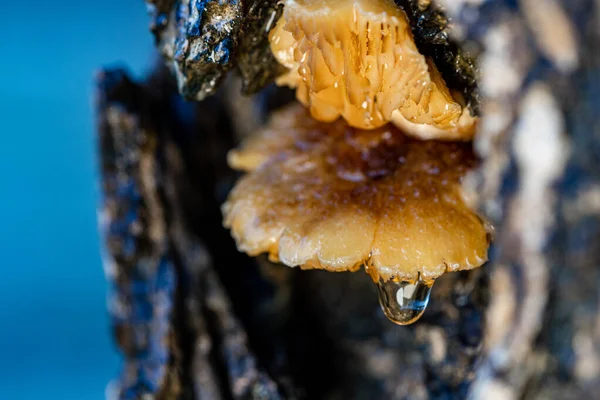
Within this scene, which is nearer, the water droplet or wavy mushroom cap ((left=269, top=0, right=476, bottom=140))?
wavy mushroom cap ((left=269, top=0, right=476, bottom=140))

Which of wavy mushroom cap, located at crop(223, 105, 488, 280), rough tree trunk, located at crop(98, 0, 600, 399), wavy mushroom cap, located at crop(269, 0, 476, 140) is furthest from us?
wavy mushroom cap, located at crop(223, 105, 488, 280)

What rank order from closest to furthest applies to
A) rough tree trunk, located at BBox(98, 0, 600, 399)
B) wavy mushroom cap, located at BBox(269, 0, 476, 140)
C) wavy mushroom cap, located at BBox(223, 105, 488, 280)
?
rough tree trunk, located at BBox(98, 0, 600, 399) < wavy mushroom cap, located at BBox(269, 0, 476, 140) < wavy mushroom cap, located at BBox(223, 105, 488, 280)

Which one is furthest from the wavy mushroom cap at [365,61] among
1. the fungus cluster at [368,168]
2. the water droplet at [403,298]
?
the water droplet at [403,298]

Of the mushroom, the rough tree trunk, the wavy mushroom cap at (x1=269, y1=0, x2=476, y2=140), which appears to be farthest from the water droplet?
the wavy mushroom cap at (x1=269, y1=0, x2=476, y2=140)

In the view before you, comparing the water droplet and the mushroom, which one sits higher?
the mushroom

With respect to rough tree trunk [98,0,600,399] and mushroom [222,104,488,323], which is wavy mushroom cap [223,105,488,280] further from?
rough tree trunk [98,0,600,399]

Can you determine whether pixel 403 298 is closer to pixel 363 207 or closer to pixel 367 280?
pixel 363 207

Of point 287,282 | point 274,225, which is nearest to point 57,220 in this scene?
point 287,282

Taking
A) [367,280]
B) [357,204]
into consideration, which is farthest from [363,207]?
[367,280]
